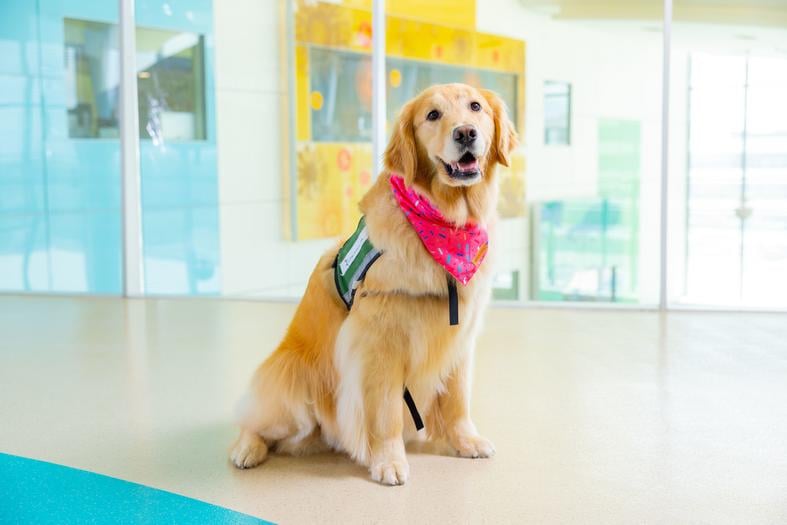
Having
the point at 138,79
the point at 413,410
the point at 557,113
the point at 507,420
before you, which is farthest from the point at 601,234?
the point at 413,410

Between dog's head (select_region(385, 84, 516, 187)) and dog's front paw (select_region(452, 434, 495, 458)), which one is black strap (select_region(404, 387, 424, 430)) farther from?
dog's head (select_region(385, 84, 516, 187))

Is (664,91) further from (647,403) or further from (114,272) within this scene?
(114,272)

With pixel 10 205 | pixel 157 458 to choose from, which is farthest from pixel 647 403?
pixel 10 205

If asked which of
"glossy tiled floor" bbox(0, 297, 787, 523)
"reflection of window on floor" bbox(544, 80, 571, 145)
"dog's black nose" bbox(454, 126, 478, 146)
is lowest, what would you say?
"glossy tiled floor" bbox(0, 297, 787, 523)

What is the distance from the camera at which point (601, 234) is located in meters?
5.30

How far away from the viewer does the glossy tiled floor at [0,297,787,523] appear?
202cm

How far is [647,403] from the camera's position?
9.36 ft

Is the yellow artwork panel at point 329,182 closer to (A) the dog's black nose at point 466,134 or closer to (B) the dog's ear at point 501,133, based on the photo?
(B) the dog's ear at point 501,133

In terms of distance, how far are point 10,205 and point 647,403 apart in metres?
4.54

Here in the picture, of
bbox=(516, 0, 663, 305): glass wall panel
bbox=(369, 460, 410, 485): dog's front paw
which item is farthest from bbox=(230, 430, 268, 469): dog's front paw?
bbox=(516, 0, 663, 305): glass wall panel

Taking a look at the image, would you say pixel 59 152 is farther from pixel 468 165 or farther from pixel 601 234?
pixel 468 165

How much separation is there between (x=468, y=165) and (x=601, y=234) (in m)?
3.44

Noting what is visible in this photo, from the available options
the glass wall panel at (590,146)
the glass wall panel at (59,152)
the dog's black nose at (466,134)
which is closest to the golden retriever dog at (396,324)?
the dog's black nose at (466,134)

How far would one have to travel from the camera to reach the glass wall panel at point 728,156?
15.5ft
